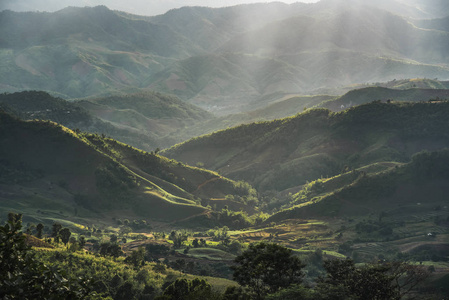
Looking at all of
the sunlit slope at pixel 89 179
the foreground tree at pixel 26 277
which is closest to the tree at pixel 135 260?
the sunlit slope at pixel 89 179

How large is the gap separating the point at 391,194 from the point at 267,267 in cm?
11464

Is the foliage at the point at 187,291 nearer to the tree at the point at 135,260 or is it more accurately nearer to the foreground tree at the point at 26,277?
the foreground tree at the point at 26,277

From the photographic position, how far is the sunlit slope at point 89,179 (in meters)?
150

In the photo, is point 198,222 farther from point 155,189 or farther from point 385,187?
point 385,187

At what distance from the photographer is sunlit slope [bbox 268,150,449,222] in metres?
149

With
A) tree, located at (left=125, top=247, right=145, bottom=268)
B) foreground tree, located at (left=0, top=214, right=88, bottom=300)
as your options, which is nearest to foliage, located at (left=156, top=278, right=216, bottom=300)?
foreground tree, located at (left=0, top=214, right=88, bottom=300)

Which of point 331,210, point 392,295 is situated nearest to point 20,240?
point 392,295

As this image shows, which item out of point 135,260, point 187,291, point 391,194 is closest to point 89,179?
point 135,260

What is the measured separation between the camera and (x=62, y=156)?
167m

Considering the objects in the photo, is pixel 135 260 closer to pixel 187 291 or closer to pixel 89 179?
pixel 187 291

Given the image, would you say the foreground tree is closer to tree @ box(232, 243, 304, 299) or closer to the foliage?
the foliage

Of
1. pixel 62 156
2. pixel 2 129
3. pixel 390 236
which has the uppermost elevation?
pixel 2 129

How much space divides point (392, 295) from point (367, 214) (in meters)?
102

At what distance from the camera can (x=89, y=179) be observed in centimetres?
16138
